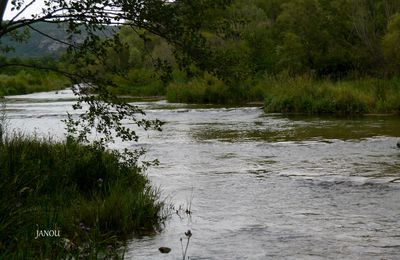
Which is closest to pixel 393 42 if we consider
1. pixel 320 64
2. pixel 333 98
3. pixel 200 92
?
pixel 320 64

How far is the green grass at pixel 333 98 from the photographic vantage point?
25.7 m

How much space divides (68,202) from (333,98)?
67.3ft

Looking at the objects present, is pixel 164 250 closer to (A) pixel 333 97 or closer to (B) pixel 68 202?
(B) pixel 68 202

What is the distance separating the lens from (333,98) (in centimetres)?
2652

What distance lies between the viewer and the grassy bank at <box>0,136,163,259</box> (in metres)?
5.41

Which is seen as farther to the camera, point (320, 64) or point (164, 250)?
point (320, 64)

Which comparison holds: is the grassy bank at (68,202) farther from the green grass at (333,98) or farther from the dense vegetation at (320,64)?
the dense vegetation at (320,64)

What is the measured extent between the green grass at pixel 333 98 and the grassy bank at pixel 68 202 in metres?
17.9

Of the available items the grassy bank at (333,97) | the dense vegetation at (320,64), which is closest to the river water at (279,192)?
the grassy bank at (333,97)

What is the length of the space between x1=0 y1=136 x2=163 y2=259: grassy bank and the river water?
45cm

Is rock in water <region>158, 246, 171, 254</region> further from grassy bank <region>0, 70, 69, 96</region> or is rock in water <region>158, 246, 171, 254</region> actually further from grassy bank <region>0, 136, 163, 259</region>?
grassy bank <region>0, 70, 69, 96</region>

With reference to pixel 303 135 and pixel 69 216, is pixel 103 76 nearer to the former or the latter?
pixel 69 216

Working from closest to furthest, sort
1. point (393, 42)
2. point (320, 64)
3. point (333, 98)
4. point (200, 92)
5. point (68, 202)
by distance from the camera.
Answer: point (68, 202) → point (333, 98) → point (393, 42) → point (200, 92) → point (320, 64)

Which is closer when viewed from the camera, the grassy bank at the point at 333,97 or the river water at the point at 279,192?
the river water at the point at 279,192
